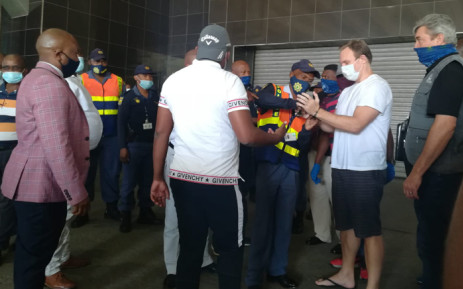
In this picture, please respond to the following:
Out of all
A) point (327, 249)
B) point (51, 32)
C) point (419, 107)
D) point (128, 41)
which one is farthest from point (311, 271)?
point (128, 41)

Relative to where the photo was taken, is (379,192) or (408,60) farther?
(408,60)

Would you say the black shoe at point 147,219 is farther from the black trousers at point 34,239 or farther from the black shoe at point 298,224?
the black trousers at point 34,239

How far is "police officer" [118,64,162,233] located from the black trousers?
7.67ft

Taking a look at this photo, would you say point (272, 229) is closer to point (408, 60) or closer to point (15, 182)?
point (15, 182)

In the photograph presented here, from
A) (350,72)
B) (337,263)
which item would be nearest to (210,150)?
(350,72)

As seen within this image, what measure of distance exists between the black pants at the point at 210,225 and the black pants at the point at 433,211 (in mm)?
1201

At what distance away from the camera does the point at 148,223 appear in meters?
5.02

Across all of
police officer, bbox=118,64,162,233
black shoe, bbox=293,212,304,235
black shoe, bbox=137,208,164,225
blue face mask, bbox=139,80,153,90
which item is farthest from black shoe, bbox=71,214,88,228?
black shoe, bbox=293,212,304,235

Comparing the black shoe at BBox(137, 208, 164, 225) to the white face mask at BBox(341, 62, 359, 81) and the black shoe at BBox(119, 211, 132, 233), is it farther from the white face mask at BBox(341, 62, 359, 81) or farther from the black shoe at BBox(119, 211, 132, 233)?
the white face mask at BBox(341, 62, 359, 81)

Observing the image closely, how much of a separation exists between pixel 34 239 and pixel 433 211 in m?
2.29

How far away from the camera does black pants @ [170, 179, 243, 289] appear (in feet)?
7.34

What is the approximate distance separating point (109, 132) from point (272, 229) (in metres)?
2.69

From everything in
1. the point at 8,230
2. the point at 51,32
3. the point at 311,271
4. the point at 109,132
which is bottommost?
the point at 311,271

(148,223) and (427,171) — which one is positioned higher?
(427,171)
